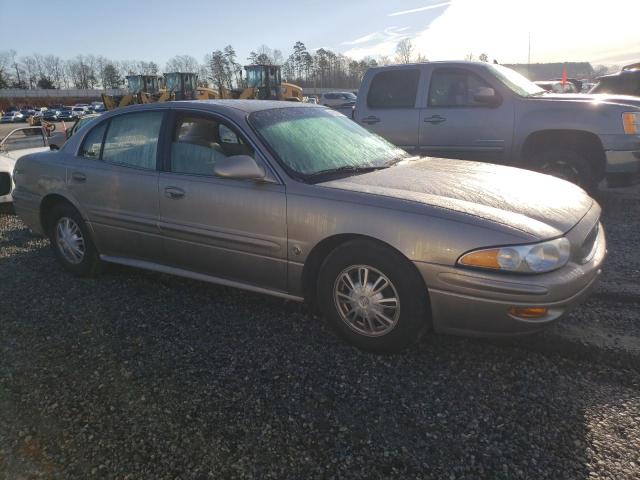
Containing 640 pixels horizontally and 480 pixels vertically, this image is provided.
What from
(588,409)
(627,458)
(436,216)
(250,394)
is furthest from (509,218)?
(250,394)

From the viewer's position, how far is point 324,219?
2.98 metres

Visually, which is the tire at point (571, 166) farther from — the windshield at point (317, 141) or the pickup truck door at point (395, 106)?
the windshield at point (317, 141)

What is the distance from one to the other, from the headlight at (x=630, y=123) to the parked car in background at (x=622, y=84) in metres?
5.82

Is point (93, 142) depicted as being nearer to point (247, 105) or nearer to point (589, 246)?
point (247, 105)

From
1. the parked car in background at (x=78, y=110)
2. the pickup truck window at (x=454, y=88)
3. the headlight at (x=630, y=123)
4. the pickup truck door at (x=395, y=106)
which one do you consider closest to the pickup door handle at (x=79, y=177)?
the pickup truck door at (x=395, y=106)

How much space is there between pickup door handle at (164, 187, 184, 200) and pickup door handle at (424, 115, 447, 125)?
4.08 metres

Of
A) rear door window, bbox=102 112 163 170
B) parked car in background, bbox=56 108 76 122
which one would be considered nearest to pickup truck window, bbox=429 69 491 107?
rear door window, bbox=102 112 163 170

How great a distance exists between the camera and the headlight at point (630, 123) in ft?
18.6

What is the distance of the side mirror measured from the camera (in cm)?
313

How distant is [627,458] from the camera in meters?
2.10

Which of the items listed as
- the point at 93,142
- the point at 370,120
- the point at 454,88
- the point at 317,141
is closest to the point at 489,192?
the point at 317,141

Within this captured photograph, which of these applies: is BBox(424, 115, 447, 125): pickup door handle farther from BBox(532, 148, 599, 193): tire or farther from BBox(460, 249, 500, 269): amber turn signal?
BBox(460, 249, 500, 269): amber turn signal

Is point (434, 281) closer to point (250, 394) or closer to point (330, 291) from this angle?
point (330, 291)

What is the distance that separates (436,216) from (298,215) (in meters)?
0.86
